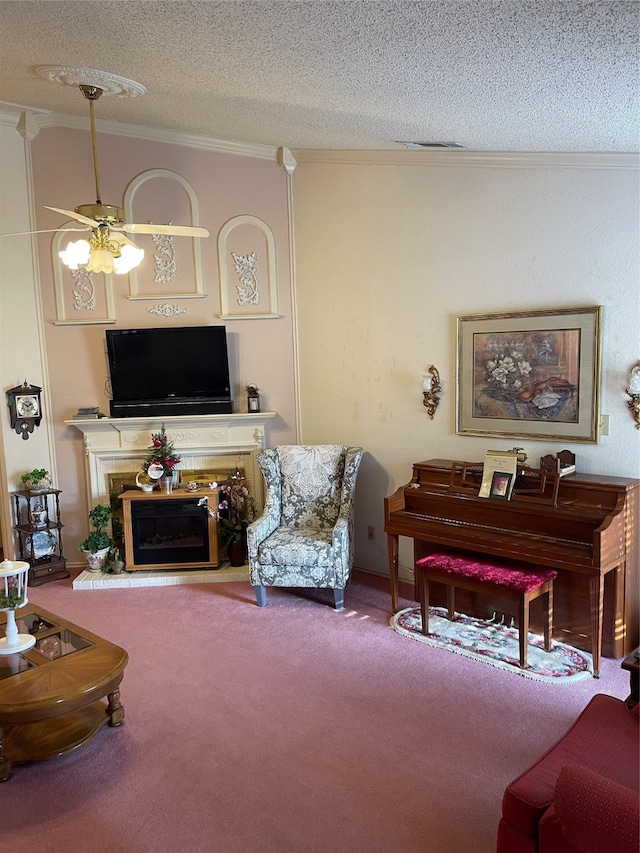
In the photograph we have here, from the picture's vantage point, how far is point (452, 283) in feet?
14.1

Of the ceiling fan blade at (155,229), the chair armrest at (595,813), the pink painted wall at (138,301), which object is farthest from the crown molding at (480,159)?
the chair armrest at (595,813)

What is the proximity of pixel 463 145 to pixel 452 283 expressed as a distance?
0.86m

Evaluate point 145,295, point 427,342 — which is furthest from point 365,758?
point 145,295

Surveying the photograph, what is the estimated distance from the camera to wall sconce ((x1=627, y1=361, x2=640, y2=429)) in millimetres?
3453

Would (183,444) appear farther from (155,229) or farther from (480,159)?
(480,159)

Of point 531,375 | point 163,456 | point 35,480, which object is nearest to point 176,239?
point 163,456

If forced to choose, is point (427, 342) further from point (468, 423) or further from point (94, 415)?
point (94, 415)

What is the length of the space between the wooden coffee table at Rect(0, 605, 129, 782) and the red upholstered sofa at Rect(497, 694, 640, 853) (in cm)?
172

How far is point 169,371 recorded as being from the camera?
16.7 feet

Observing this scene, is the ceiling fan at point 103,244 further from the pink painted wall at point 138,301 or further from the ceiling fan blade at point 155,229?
the pink painted wall at point 138,301

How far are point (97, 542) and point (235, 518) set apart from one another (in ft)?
3.64

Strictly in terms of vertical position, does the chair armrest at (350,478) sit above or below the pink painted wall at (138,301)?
below

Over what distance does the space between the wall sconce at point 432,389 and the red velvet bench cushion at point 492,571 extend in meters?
1.13

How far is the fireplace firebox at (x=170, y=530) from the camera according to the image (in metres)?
5.02
